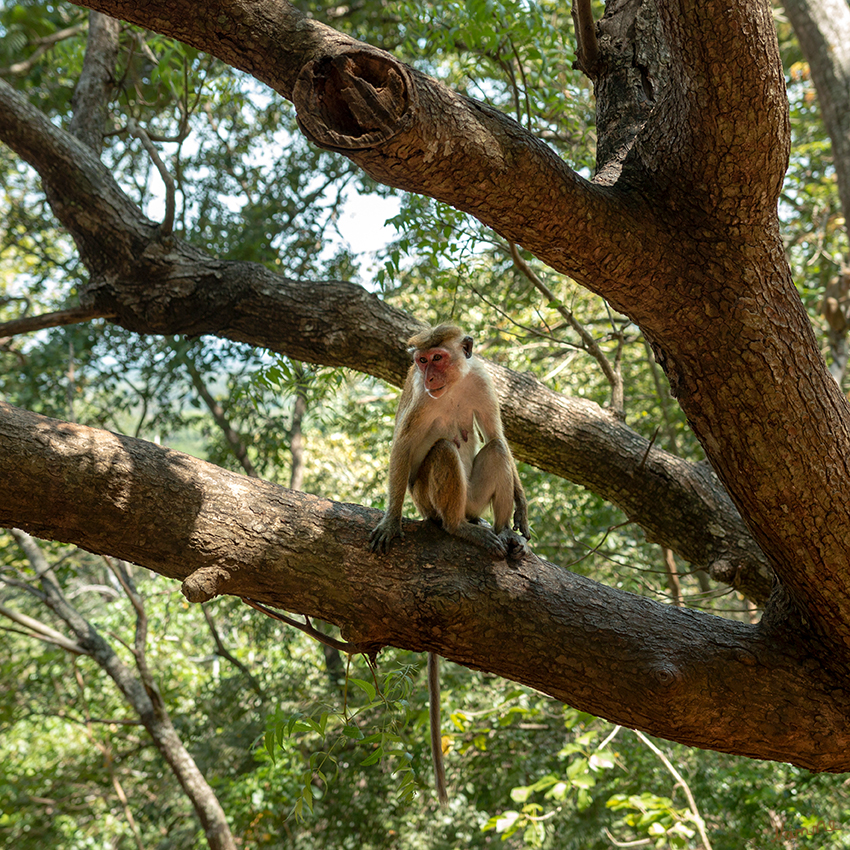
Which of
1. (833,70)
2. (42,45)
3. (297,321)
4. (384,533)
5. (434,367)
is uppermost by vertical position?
(42,45)

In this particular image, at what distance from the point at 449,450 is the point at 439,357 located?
535 millimetres

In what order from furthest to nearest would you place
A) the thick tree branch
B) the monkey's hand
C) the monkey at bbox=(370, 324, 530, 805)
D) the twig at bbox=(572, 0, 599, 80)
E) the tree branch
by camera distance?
the tree branch, the monkey at bbox=(370, 324, 530, 805), the twig at bbox=(572, 0, 599, 80), the monkey's hand, the thick tree branch

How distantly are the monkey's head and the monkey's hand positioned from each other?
3.42 ft

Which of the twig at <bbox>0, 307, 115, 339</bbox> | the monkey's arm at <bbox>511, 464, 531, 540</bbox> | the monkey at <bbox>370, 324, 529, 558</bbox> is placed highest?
the twig at <bbox>0, 307, 115, 339</bbox>

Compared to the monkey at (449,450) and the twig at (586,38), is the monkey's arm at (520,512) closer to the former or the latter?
the monkey at (449,450)

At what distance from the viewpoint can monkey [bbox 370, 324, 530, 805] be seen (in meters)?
3.56

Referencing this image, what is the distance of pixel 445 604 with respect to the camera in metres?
2.68

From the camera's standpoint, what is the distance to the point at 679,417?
7812 mm

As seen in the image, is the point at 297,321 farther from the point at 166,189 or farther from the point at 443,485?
the point at 443,485

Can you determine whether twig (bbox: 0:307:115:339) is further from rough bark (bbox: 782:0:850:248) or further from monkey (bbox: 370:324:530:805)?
rough bark (bbox: 782:0:850:248)

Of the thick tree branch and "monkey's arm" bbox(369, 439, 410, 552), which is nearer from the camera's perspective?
the thick tree branch

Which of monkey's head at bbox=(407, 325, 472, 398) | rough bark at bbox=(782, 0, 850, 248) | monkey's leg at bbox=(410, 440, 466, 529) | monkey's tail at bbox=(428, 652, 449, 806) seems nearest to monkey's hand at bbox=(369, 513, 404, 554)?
monkey's leg at bbox=(410, 440, 466, 529)

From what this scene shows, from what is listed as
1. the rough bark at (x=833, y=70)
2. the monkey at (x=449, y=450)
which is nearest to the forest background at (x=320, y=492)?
the rough bark at (x=833, y=70)

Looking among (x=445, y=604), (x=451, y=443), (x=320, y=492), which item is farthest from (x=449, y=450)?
(x=320, y=492)
